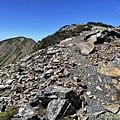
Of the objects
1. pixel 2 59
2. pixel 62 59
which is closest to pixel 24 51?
pixel 2 59

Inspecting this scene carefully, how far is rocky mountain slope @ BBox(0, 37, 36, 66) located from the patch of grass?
96.4 metres

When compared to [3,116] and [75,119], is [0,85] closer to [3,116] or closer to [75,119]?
[3,116]

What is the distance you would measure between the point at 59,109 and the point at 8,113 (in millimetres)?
2658

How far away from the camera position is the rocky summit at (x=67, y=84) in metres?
10.8

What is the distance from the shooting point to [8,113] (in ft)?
34.5

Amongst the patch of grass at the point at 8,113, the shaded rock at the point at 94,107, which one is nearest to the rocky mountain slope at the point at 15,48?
the shaded rock at the point at 94,107

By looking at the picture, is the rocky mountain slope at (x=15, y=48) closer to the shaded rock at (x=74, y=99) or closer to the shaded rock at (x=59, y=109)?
the shaded rock at (x=74, y=99)

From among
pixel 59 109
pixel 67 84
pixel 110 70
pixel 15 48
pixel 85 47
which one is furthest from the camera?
pixel 15 48

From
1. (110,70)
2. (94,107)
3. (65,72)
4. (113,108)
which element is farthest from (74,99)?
(110,70)

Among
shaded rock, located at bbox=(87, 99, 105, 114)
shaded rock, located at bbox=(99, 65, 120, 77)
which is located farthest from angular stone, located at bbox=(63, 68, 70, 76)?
shaded rock, located at bbox=(87, 99, 105, 114)

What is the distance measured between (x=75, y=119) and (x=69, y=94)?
143cm

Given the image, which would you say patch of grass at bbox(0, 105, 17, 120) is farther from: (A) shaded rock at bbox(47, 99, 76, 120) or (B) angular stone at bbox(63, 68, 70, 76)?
(B) angular stone at bbox(63, 68, 70, 76)

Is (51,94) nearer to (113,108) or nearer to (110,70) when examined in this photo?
(113,108)

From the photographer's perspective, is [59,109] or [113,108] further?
[113,108]
